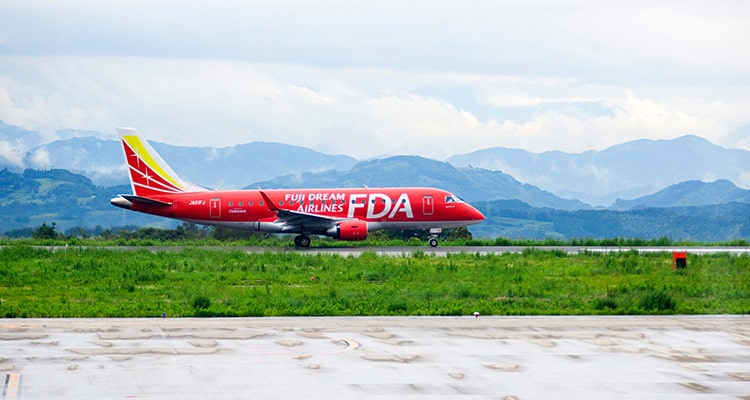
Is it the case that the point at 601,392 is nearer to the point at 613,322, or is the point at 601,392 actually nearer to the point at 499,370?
the point at 499,370

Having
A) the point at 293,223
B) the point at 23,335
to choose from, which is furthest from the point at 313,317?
the point at 293,223

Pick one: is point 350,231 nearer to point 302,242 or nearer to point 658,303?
point 302,242

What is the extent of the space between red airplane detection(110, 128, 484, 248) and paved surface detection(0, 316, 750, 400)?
2648 cm

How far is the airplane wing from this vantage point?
50.3 meters

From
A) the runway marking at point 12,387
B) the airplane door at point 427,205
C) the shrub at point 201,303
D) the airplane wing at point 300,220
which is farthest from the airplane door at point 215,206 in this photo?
the runway marking at point 12,387

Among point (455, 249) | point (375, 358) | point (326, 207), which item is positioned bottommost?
point (375, 358)

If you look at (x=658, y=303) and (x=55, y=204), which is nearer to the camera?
(x=658, y=303)

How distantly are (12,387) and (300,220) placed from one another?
35237 mm

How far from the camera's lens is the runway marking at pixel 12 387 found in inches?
595

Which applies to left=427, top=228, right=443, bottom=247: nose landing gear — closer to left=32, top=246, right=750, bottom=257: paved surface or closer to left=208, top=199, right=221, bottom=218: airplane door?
left=32, top=246, right=750, bottom=257: paved surface

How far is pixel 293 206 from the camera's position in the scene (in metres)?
52.2

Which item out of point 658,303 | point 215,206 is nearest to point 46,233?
point 215,206

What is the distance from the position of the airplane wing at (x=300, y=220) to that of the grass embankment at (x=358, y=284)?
18.6ft

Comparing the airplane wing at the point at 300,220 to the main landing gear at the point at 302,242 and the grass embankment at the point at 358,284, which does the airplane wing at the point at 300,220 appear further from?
the grass embankment at the point at 358,284
